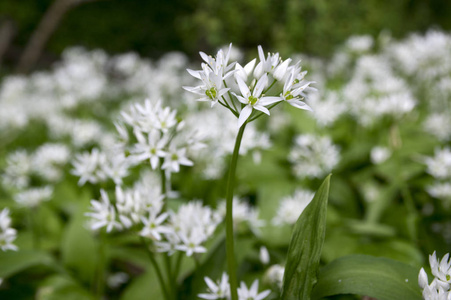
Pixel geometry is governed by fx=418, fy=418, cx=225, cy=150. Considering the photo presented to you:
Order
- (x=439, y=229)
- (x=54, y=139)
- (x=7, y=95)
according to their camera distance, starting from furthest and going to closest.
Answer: (x=7, y=95), (x=54, y=139), (x=439, y=229)

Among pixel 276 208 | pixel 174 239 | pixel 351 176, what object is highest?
pixel 351 176

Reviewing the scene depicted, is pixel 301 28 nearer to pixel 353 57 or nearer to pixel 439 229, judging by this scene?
pixel 353 57

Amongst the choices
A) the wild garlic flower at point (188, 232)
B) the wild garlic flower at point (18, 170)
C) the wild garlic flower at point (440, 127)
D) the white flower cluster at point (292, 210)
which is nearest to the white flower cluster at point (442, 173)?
the white flower cluster at point (292, 210)

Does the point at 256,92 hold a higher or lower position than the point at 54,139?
lower

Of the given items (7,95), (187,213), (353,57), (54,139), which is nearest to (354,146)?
(353,57)

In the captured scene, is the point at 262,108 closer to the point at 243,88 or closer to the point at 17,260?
the point at 243,88

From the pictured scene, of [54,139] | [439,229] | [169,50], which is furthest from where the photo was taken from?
[169,50]

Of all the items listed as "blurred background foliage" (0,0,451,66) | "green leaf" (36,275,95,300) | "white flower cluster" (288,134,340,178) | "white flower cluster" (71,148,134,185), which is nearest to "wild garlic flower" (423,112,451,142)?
"white flower cluster" (288,134,340,178)
